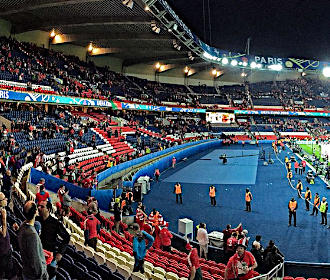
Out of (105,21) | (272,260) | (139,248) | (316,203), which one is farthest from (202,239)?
(105,21)

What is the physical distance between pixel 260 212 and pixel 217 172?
11.7 m

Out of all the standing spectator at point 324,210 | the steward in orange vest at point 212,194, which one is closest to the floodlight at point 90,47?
the steward in orange vest at point 212,194

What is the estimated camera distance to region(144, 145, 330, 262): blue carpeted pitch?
443 inches

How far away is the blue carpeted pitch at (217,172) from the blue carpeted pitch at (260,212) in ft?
3.14

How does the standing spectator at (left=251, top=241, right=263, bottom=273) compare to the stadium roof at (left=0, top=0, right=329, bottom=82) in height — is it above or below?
below

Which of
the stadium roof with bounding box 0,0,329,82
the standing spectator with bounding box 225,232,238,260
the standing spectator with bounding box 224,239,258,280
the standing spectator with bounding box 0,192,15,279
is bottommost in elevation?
the standing spectator with bounding box 225,232,238,260

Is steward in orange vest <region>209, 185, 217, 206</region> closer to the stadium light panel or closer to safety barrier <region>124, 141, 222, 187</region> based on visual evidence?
safety barrier <region>124, 141, 222, 187</region>

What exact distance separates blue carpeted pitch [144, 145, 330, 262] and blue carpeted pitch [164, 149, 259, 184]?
37.6 inches

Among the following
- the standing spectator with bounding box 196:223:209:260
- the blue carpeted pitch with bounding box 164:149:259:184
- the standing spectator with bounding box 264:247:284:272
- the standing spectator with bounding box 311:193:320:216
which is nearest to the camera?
the standing spectator with bounding box 264:247:284:272

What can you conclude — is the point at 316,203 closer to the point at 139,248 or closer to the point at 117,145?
the point at 139,248

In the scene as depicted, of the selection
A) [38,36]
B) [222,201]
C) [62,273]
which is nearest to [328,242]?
[222,201]

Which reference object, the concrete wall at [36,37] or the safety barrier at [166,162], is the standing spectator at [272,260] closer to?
the safety barrier at [166,162]

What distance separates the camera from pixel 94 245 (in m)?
7.42

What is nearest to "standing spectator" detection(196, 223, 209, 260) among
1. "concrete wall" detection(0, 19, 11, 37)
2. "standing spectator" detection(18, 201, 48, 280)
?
"standing spectator" detection(18, 201, 48, 280)
